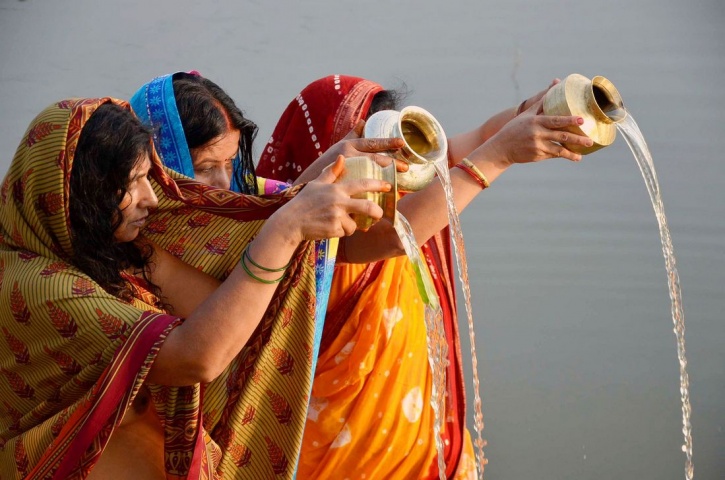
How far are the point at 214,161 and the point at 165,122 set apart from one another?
14 cm

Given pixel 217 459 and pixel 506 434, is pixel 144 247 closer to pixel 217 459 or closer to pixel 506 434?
pixel 217 459

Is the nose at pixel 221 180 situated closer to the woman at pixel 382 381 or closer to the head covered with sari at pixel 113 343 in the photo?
the head covered with sari at pixel 113 343

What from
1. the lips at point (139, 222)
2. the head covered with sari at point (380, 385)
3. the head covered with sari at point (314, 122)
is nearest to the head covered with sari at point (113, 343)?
the lips at point (139, 222)

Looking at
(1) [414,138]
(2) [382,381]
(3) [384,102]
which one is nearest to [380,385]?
(2) [382,381]

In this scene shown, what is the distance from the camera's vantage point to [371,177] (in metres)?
1.92

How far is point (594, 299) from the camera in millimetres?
4160

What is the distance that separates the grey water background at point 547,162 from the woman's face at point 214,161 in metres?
1.69

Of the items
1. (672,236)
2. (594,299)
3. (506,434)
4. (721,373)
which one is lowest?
(506,434)

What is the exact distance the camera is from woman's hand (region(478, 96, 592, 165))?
232 centimetres

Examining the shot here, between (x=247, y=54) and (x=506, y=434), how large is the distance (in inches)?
71.1

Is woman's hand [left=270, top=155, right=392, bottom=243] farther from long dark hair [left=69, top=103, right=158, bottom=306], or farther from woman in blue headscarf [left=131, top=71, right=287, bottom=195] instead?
woman in blue headscarf [left=131, top=71, right=287, bottom=195]

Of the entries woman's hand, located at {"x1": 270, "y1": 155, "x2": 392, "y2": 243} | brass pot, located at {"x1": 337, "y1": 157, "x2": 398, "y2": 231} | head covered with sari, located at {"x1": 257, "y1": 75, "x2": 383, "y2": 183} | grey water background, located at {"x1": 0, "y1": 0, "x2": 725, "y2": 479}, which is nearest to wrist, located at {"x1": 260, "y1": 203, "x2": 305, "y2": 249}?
woman's hand, located at {"x1": 270, "y1": 155, "x2": 392, "y2": 243}

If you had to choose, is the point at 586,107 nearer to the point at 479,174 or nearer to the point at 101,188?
the point at 479,174

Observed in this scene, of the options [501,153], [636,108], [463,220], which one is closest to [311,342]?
[501,153]
